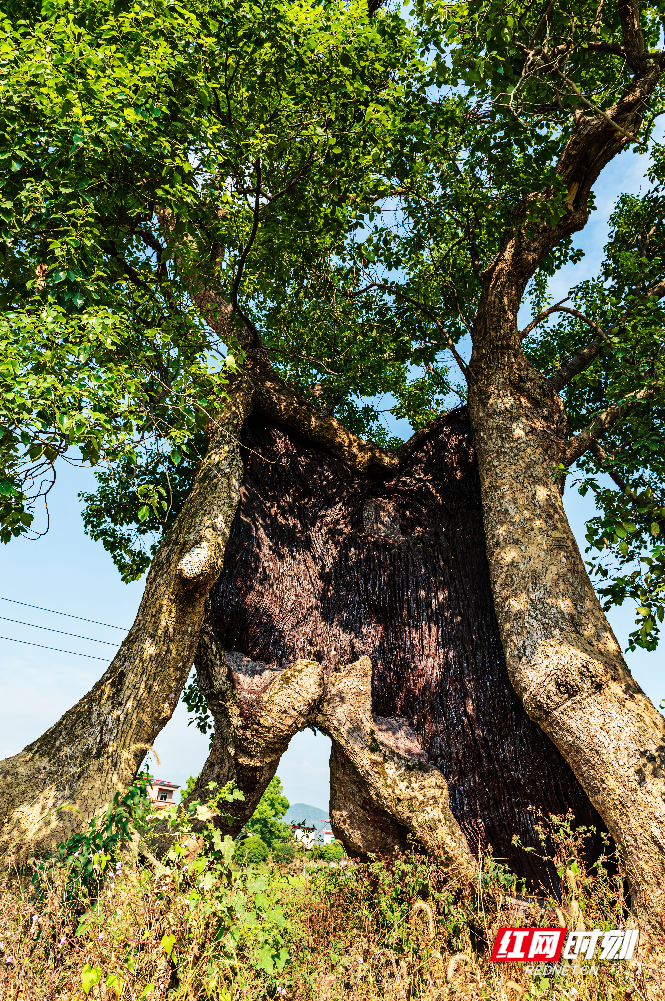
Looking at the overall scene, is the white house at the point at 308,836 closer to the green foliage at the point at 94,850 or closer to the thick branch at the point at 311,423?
the green foliage at the point at 94,850

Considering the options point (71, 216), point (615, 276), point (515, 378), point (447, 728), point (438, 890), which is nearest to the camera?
point (71, 216)

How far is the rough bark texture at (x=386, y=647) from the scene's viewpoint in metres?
6.54

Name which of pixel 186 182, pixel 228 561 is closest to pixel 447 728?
pixel 228 561

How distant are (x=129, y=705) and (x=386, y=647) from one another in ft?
11.4

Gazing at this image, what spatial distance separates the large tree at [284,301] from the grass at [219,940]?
790 mm

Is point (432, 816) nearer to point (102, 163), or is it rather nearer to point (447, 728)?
point (447, 728)

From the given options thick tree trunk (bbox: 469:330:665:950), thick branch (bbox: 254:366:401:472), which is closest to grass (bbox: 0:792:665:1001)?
thick tree trunk (bbox: 469:330:665:950)

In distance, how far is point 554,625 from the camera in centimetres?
643

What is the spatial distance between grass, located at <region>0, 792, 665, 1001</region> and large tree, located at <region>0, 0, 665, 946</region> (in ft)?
2.59

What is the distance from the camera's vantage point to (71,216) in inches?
217

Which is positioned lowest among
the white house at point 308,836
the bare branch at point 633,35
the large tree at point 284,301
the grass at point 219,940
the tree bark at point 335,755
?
the grass at point 219,940

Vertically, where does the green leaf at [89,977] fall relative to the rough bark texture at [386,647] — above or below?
below

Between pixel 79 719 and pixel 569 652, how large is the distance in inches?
199

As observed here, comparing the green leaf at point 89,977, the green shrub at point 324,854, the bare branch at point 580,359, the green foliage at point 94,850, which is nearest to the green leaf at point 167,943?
the green leaf at point 89,977
